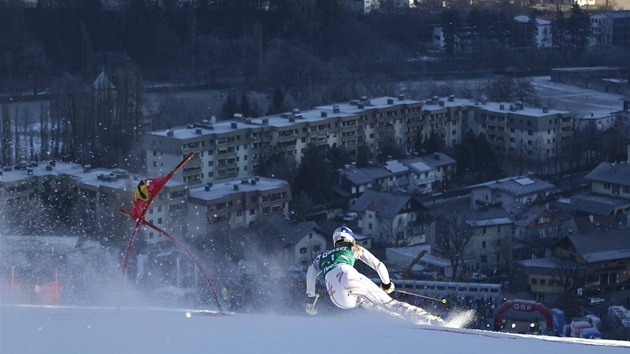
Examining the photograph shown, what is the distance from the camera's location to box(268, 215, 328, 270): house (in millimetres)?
6449

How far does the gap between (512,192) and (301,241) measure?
1.58 m

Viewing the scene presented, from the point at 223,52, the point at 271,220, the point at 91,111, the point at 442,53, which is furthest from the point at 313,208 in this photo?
the point at 442,53

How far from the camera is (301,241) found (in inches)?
257

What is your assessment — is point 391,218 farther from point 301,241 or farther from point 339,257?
point 339,257

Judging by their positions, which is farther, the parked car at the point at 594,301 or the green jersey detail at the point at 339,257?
the parked car at the point at 594,301

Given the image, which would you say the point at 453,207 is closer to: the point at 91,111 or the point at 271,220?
the point at 271,220

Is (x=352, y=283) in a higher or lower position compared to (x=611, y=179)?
higher

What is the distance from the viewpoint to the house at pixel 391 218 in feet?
22.6

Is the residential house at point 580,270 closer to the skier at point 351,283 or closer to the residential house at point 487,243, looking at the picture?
the residential house at point 487,243

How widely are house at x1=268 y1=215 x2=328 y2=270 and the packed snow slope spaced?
10.7 feet

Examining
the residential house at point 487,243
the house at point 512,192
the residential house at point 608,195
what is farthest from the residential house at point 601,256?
the house at point 512,192

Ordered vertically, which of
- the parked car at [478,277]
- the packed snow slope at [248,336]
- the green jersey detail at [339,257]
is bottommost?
the parked car at [478,277]

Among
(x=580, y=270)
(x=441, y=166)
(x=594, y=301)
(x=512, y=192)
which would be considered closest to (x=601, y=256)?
(x=580, y=270)

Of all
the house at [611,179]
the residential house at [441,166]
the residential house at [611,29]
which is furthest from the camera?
the residential house at [611,29]
